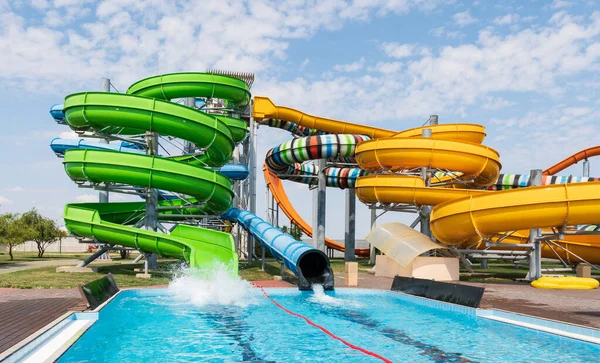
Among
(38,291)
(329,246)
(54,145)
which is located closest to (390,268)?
(38,291)

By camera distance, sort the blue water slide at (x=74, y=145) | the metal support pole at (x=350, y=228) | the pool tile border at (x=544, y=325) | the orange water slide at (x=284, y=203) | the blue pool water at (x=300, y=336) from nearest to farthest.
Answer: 1. the blue pool water at (x=300, y=336)
2. the pool tile border at (x=544, y=325)
3. the blue water slide at (x=74, y=145)
4. the metal support pole at (x=350, y=228)
5. the orange water slide at (x=284, y=203)

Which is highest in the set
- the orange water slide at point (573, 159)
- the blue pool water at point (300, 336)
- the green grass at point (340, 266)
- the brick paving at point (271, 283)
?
the orange water slide at point (573, 159)

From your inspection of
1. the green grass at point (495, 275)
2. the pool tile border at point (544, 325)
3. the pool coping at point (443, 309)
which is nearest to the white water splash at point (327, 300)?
the pool coping at point (443, 309)

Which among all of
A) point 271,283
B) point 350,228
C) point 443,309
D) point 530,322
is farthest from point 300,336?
point 350,228

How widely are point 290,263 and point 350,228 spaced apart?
49.0 feet

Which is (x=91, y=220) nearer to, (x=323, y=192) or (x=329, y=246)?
(x=323, y=192)

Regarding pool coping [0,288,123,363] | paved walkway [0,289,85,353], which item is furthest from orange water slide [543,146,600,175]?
pool coping [0,288,123,363]

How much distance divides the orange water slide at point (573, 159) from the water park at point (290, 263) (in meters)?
6.19

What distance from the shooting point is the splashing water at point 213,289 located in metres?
12.3

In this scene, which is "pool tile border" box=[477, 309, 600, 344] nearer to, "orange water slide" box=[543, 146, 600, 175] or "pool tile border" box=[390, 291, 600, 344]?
"pool tile border" box=[390, 291, 600, 344]

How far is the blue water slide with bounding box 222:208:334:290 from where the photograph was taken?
14.7m

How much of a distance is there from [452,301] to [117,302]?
725 cm

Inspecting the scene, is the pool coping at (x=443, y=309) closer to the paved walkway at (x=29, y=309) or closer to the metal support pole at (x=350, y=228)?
the paved walkway at (x=29, y=309)

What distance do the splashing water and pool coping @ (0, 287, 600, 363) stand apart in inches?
66.9
